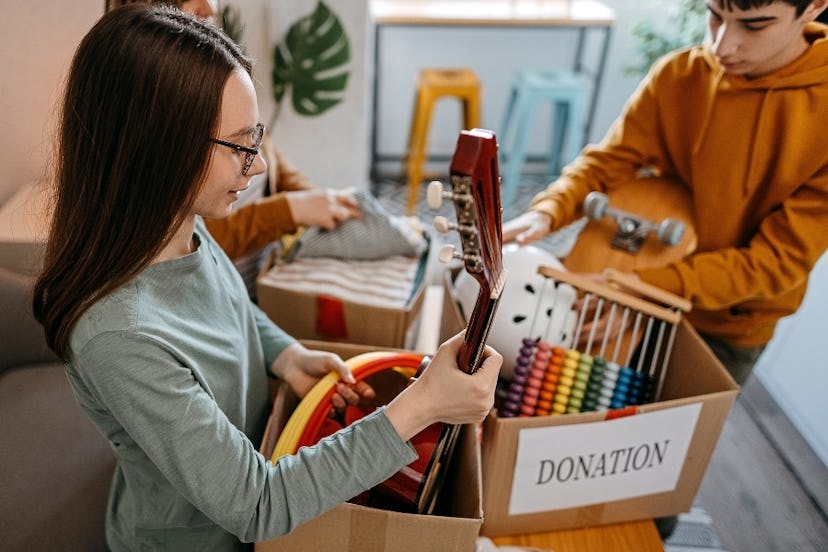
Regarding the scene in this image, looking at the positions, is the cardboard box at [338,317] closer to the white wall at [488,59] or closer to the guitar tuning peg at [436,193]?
the guitar tuning peg at [436,193]

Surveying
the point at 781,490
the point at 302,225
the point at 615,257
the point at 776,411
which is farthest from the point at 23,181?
the point at 776,411

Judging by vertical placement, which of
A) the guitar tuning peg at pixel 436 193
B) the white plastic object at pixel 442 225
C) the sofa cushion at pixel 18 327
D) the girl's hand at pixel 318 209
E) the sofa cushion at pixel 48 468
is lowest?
the sofa cushion at pixel 48 468

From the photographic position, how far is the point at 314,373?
96cm

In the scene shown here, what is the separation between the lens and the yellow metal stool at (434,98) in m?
3.11

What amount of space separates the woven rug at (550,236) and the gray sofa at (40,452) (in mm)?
1032

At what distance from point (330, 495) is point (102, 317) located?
1.04ft

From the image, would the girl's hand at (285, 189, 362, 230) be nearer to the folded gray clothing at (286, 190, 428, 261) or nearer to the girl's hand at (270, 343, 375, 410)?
the folded gray clothing at (286, 190, 428, 261)

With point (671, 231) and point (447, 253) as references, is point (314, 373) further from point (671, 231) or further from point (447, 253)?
point (671, 231)

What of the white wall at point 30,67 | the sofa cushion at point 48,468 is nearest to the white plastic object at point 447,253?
the sofa cushion at point 48,468

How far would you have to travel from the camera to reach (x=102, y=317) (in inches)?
25.5

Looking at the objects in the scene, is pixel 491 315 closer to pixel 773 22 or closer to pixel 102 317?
pixel 102 317

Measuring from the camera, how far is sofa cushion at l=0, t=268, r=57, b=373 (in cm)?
120

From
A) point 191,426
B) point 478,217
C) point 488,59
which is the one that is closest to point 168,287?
point 191,426

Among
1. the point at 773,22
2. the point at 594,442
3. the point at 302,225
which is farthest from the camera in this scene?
the point at 302,225
